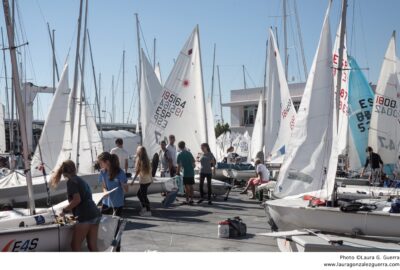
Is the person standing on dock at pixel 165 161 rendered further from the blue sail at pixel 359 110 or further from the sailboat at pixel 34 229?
the sailboat at pixel 34 229

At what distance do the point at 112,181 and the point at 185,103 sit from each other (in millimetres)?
6614

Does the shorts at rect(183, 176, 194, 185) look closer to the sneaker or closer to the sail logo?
the sneaker

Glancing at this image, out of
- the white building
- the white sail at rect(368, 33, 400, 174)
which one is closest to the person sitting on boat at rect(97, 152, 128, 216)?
the white sail at rect(368, 33, 400, 174)

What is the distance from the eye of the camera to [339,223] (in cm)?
655

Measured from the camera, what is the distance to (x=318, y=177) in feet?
25.2

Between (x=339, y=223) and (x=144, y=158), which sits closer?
(x=339, y=223)

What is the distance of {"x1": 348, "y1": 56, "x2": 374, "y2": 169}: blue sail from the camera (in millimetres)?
12867

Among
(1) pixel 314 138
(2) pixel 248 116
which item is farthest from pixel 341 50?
(2) pixel 248 116

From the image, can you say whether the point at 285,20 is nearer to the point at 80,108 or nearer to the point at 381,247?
the point at 80,108

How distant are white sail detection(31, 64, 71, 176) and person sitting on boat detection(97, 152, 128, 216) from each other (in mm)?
5907

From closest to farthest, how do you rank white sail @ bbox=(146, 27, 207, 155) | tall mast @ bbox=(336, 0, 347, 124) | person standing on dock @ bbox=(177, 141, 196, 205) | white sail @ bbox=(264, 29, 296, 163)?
1. tall mast @ bbox=(336, 0, 347, 124)
2. person standing on dock @ bbox=(177, 141, 196, 205)
3. white sail @ bbox=(146, 27, 207, 155)
4. white sail @ bbox=(264, 29, 296, 163)
